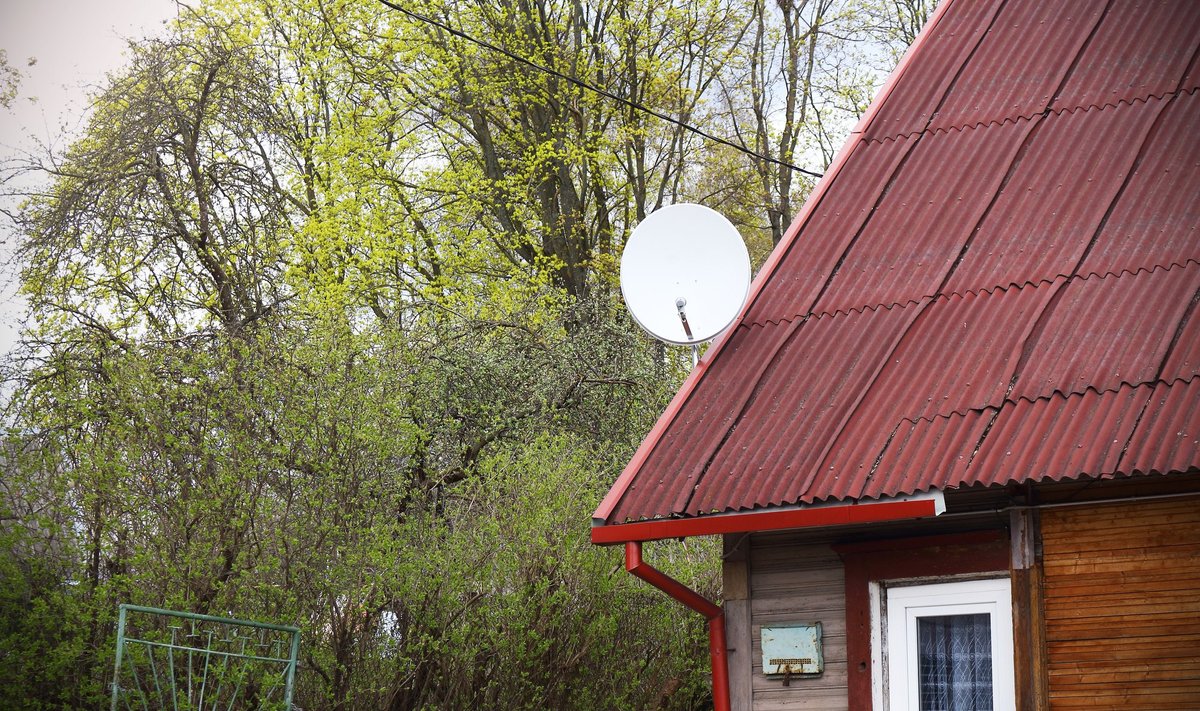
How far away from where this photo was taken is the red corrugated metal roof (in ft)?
18.2

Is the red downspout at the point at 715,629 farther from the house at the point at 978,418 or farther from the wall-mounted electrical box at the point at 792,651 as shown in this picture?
the wall-mounted electrical box at the point at 792,651

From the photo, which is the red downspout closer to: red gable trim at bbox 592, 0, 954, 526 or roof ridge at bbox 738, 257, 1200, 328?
red gable trim at bbox 592, 0, 954, 526

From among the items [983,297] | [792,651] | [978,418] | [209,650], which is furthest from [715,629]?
[209,650]

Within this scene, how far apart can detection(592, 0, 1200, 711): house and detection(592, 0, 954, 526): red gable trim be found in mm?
22

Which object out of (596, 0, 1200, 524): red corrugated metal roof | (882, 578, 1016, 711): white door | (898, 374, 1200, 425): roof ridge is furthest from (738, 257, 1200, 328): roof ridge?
(882, 578, 1016, 711): white door

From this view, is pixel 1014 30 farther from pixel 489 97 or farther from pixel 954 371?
pixel 489 97

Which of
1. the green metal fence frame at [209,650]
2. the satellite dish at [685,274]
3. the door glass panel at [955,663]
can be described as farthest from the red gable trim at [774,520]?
the green metal fence frame at [209,650]

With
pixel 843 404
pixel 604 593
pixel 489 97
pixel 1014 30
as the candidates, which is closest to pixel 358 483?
pixel 604 593

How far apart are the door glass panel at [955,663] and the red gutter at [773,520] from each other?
637 millimetres

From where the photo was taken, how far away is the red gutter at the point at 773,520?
5.58m

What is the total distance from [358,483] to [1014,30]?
17.4ft

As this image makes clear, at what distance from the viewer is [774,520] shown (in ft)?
19.2

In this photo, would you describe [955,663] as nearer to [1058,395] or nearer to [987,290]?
[1058,395]

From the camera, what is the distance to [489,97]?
69.5ft
